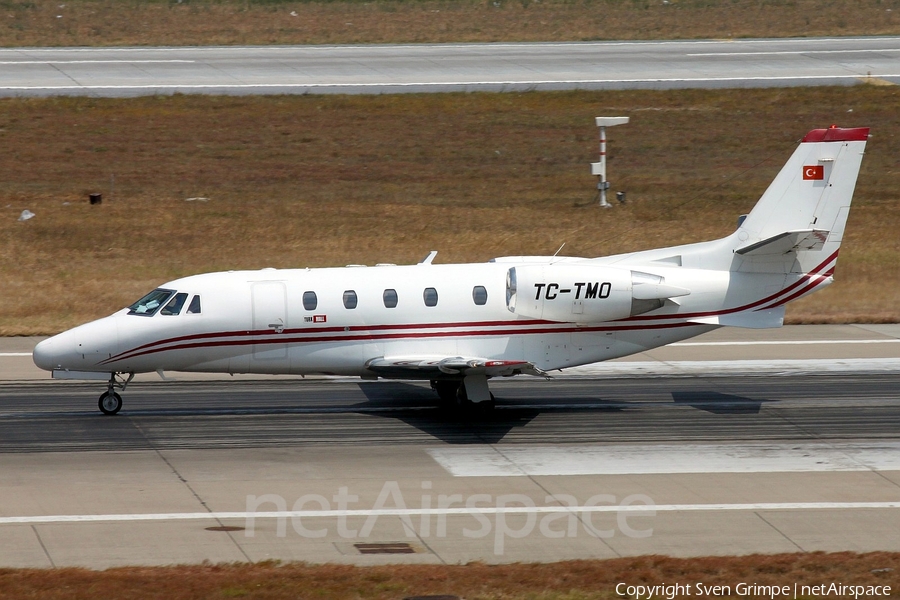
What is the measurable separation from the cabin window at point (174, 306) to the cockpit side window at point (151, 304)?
111mm

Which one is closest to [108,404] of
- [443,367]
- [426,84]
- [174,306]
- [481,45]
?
[174,306]

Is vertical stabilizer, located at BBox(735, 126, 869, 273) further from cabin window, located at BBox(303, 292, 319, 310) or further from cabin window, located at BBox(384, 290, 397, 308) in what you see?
cabin window, located at BBox(303, 292, 319, 310)

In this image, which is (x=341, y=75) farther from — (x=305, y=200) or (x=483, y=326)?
(x=483, y=326)

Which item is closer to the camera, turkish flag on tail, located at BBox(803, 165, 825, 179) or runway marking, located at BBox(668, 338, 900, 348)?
turkish flag on tail, located at BBox(803, 165, 825, 179)

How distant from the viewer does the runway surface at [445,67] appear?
51.7 m

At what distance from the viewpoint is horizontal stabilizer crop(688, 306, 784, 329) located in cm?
2170

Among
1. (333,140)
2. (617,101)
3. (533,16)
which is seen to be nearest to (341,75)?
(333,140)

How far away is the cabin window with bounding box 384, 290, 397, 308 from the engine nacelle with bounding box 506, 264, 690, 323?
216 centimetres

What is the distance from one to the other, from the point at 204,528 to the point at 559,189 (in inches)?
1174

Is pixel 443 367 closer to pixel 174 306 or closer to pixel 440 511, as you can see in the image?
pixel 440 511

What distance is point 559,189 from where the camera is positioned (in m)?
43.0

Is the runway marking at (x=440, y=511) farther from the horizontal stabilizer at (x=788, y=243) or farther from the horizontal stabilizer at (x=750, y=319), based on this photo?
the horizontal stabilizer at (x=788, y=243)

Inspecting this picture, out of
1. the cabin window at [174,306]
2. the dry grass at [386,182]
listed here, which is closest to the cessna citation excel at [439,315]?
the cabin window at [174,306]

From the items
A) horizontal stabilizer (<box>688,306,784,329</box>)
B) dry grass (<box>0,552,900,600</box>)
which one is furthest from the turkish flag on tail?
dry grass (<box>0,552,900,600</box>)
